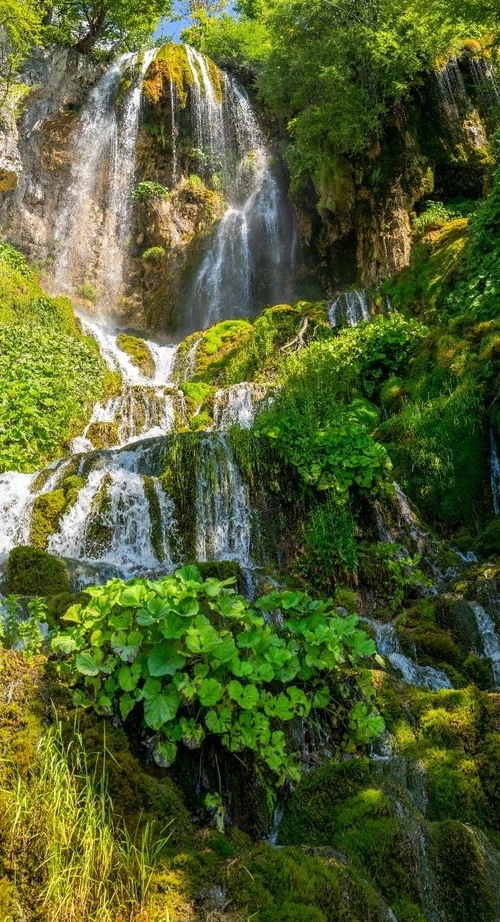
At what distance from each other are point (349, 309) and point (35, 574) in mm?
10014

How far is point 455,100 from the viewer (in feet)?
52.1

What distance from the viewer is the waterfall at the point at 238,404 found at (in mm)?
11203

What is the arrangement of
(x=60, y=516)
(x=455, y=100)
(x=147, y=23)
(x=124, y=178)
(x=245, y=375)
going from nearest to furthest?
1. (x=60, y=516)
2. (x=245, y=375)
3. (x=455, y=100)
4. (x=124, y=178)
5. (x=147, y=23)

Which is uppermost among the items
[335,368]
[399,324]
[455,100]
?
[455,100]

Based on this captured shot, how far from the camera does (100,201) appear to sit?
22781mm

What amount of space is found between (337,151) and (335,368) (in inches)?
317

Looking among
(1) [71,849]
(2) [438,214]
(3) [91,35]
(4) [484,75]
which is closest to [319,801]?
(1) [71,849]

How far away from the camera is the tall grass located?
1.82m

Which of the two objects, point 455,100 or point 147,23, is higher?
point 147,23

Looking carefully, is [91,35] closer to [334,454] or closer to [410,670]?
[334,454]

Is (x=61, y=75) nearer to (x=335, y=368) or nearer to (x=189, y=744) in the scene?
(x=335, y=368)

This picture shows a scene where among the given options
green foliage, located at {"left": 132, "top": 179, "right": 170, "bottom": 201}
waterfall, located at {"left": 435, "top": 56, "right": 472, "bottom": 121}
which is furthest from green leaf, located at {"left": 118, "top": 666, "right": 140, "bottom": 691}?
green foliage, located at {"left": 132, "top": 179, "right": 170, "bottom": 201}

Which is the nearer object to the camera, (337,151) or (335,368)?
(335,368)

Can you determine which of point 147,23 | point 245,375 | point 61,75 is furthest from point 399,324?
point 147,23
